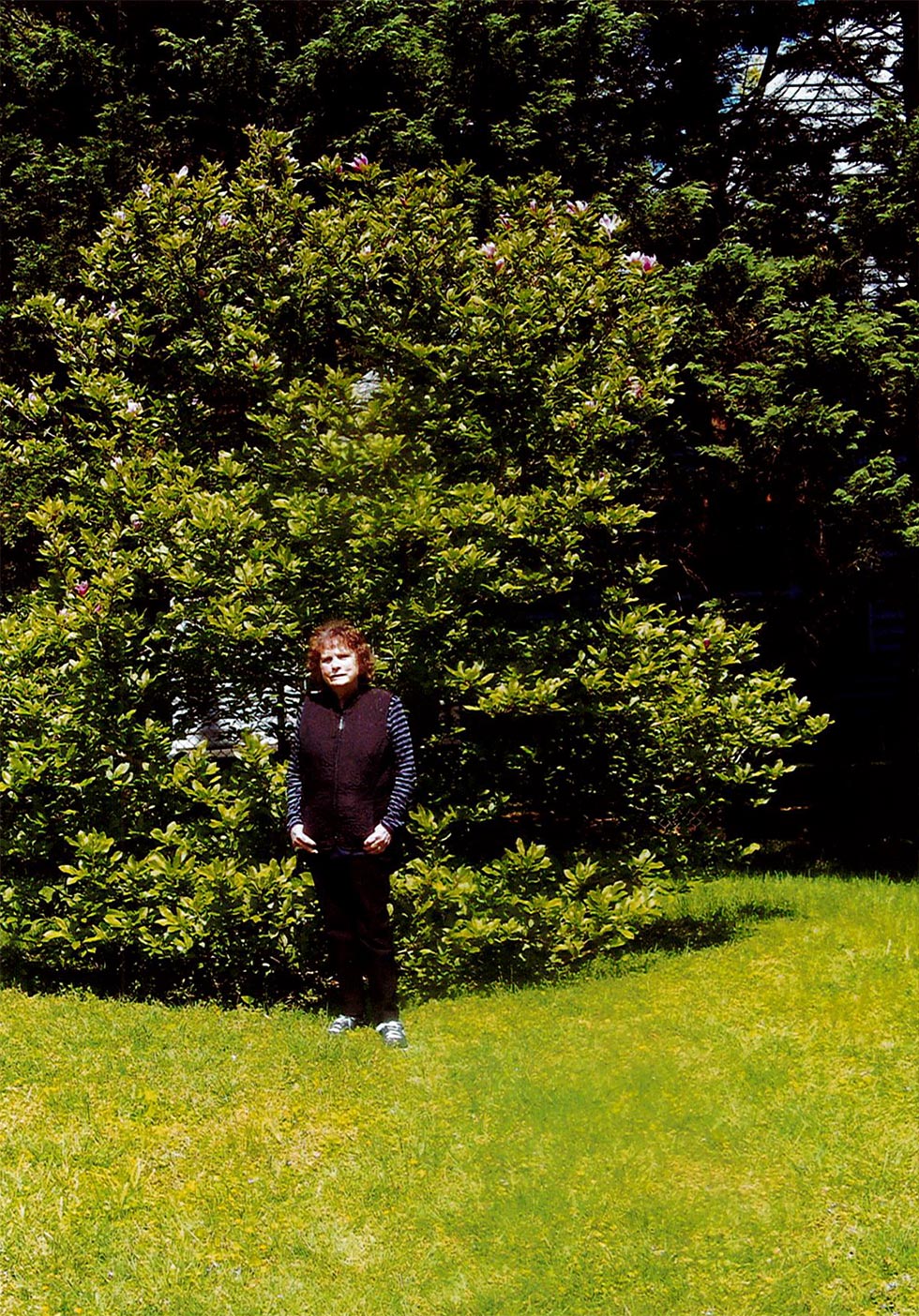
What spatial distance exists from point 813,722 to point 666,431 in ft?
8.26

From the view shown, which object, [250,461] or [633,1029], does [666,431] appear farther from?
[633,1029]

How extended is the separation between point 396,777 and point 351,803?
236 mm

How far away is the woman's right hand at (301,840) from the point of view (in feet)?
18.5

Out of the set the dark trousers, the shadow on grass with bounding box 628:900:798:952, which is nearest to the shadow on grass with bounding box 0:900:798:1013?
the shadow on grass with bounding box 628:900:798:952

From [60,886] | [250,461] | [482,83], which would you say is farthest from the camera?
[482,83]

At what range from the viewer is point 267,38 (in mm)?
8492

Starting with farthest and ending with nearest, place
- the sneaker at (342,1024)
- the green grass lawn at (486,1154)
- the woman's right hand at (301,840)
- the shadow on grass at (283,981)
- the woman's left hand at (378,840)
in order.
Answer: the shadow on grass at (283,981) < the sneaker at (342,1024) < the woman's right hand at (301,840) < the woman's left hand at (378,840) < the green grass lawn at (486,1154)

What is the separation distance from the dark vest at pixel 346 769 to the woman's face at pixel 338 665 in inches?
4.5

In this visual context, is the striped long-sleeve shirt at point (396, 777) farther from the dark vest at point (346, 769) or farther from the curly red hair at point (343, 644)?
the curly red hair at point (343, 644)

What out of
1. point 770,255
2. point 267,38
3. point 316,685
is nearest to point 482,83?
point 267,38

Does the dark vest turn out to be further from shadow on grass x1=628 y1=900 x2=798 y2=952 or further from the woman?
shadow on grass x1=628 y1=900 x2=798 y2=952

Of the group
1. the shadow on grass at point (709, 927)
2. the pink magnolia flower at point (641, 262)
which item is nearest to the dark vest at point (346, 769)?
the shadow on grass at point (709, 927)

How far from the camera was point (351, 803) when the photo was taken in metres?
5.61

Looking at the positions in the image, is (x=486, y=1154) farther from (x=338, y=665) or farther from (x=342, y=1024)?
(x=338, y=665)
